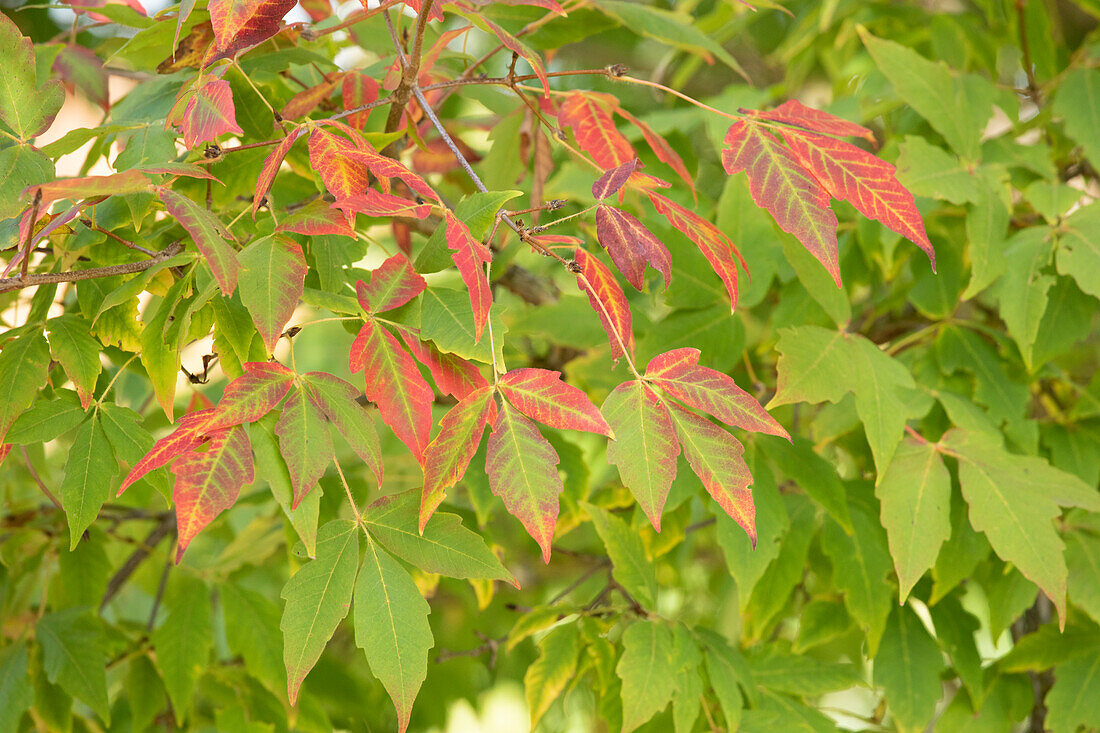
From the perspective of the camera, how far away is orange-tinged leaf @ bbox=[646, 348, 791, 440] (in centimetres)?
54

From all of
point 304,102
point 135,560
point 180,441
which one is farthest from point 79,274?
point 135,560

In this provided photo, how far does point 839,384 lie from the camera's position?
74cm

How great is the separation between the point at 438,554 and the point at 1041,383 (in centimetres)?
81

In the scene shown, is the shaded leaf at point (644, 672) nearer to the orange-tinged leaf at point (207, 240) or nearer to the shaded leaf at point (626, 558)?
the shaded leaf at point (626, 558)

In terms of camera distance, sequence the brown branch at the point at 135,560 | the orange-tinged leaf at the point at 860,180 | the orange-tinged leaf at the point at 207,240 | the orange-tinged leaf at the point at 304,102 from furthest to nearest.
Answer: the brown branch at the point at 135,560 → the orange-tinged leaf at the point at 304,102 → the orange-tinged leaf at the point at 860,180 → the orange-tinged leaf at the point at 207,240

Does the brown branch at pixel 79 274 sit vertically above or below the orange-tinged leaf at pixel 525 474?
above

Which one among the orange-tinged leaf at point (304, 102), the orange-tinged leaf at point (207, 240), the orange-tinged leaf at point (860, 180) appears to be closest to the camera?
the orange-tinged leaf at point (207, 240)

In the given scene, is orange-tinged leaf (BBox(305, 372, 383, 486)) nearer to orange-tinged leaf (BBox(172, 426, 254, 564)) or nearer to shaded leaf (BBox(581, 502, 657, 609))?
orange-tinged leaf (BBox(172, 426, 254, 564))

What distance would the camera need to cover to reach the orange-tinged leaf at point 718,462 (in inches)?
20.9

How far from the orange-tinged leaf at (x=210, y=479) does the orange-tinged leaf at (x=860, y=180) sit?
1.38 ft

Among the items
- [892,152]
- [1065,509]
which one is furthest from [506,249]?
[1065,509]

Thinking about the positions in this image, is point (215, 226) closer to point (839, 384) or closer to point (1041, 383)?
point (839, 384)

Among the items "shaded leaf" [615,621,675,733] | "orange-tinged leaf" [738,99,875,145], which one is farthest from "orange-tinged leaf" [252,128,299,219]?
"shaded leaf" [615,621,675,733]

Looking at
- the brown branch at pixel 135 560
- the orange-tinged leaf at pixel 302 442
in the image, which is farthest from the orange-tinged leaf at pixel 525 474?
the brown branch at pixel 135 560
